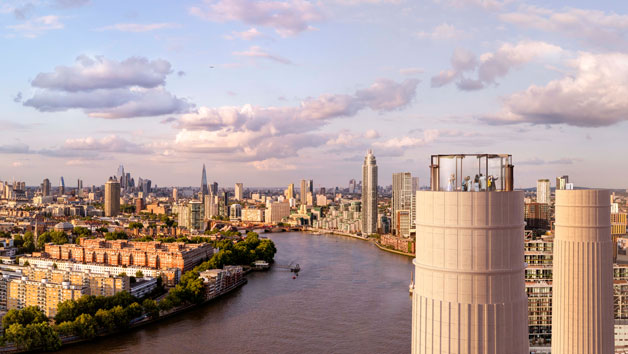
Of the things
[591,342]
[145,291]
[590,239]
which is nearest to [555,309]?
[591,342]

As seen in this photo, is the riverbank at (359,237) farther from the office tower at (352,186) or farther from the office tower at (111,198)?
the office tower at (352,186)

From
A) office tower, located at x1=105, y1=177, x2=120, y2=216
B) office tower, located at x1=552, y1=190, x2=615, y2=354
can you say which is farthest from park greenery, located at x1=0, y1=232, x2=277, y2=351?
office tower, located at x1=105, y1=177, x2=120, y2=216

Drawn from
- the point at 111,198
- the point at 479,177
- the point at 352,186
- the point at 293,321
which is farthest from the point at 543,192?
the point at 352,186

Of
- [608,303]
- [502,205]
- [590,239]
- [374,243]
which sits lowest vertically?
[374,243]

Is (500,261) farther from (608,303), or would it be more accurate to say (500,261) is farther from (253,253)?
(253,253)

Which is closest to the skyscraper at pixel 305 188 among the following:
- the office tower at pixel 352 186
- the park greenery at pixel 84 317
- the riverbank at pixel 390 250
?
the office tower at pixel 352 186

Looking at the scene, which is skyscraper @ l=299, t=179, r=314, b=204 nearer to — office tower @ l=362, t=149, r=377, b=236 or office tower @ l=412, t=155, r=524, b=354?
office tower @ l=362, t=149, r=377, b=236

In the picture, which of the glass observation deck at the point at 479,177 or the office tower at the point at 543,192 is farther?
the office tower at the point at 543,192
